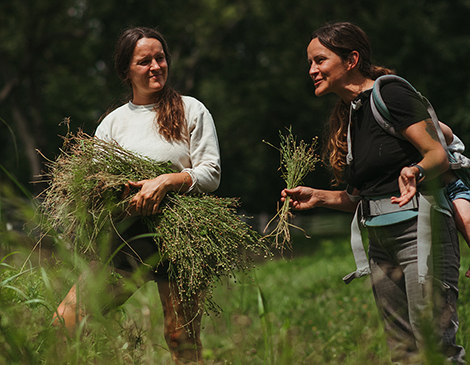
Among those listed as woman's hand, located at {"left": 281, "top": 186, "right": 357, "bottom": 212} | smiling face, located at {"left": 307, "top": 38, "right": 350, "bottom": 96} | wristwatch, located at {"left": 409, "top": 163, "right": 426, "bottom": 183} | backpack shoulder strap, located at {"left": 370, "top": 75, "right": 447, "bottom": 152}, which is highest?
smiling face, located at {"left": 307, "top": 38, "right": 350, "bottom": 96}

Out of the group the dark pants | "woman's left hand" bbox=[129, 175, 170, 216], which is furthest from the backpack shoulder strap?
"woman's left hand" bbox=[129, 175, 170, 216]

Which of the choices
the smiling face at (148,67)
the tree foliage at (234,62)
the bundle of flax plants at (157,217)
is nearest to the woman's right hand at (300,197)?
the bundle of flax plants at (157,217)

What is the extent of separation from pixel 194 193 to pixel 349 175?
78cm

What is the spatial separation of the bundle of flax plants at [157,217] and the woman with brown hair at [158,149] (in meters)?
0.06

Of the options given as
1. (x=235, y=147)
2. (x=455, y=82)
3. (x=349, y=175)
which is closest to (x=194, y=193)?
(x=349, y=175)

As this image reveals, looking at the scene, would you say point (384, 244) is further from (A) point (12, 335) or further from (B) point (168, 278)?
(A) point (12, 335)

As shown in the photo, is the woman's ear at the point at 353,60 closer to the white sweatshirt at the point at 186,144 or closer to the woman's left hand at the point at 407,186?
the woman's left hand at the point at 407,186

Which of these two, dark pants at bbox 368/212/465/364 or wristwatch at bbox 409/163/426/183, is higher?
wristwatch at bbox 409/163/426/183

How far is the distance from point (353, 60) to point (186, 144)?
940 millimetres

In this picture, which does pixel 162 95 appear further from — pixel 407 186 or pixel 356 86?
pixel 407 186

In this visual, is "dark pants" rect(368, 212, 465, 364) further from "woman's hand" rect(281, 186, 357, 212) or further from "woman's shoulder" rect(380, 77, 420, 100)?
"woman's shoulder" rect(380, 77, 420, 100)

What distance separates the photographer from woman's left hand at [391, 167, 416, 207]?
2.21 metres

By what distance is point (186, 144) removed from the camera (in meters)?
2.75

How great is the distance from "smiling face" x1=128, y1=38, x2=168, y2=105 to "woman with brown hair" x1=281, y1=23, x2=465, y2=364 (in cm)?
81
